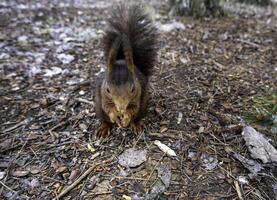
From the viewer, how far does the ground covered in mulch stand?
179cm

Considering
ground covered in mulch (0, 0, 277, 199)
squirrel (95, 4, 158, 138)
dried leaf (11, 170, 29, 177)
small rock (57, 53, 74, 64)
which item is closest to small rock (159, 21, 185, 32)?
ground covered in mulch (0, 0, 277, 199)

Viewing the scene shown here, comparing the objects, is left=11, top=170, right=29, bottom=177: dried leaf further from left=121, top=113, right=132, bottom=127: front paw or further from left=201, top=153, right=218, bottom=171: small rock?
left=201, top=153, right=218, bottom=171: small rock

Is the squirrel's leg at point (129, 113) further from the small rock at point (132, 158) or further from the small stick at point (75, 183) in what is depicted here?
the small stick at point (75, 183)

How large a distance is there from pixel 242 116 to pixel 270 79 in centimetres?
67

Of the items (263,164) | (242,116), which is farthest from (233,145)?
(242,116)

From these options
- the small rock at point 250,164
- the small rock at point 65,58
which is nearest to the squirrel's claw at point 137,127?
the small rock at point 250,164

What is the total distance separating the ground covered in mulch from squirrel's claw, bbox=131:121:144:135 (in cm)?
5

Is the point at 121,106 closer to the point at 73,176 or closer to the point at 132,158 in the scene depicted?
the point at 132,158

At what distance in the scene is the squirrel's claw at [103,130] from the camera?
2.12 meters

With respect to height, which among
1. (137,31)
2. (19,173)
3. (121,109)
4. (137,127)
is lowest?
(19,173)

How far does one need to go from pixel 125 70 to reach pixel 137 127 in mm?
435

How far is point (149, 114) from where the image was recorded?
233 cm

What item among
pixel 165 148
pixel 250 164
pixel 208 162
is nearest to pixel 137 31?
pixel 165 148

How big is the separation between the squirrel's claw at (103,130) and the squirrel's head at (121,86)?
31cm
